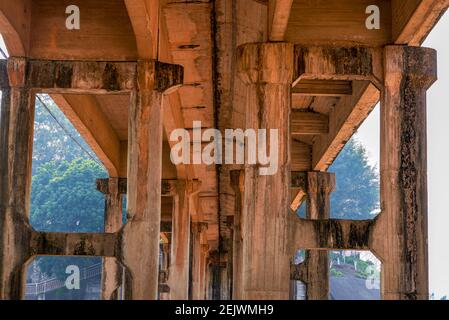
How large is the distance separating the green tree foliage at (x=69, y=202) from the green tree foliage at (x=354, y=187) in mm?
25873

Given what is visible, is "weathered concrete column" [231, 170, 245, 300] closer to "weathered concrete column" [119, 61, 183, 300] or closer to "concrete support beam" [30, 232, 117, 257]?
"weathered concrete column" [119, 61, 183, 300]

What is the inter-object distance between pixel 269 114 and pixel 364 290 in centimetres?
6269

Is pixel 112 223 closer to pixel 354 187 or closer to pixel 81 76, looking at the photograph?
pixel 81 76

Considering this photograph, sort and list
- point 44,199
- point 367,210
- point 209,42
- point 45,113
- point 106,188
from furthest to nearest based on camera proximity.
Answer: point 45,113, point 367,210, point 44,199, point 106,188, point 209,42

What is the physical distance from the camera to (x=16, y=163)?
15.1 meters

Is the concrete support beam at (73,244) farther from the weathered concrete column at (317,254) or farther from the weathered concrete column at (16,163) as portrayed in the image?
the weathered concrete column at (317,254)

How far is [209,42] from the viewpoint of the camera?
1969 cm

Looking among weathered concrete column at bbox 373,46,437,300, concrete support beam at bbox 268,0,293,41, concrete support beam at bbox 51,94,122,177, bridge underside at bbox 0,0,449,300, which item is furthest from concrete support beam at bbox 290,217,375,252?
concrete support beam at bbox 51,94,122,177

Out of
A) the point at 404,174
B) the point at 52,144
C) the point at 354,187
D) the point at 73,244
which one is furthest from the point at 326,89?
the point at 52,144

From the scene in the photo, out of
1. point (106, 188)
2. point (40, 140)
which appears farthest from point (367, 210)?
point (106, 188)

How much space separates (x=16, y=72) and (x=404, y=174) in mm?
6370

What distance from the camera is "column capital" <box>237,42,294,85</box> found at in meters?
14.2

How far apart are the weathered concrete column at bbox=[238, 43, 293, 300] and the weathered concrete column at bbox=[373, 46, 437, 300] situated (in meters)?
1.51

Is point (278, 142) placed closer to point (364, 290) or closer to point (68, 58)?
point (68, 58)
